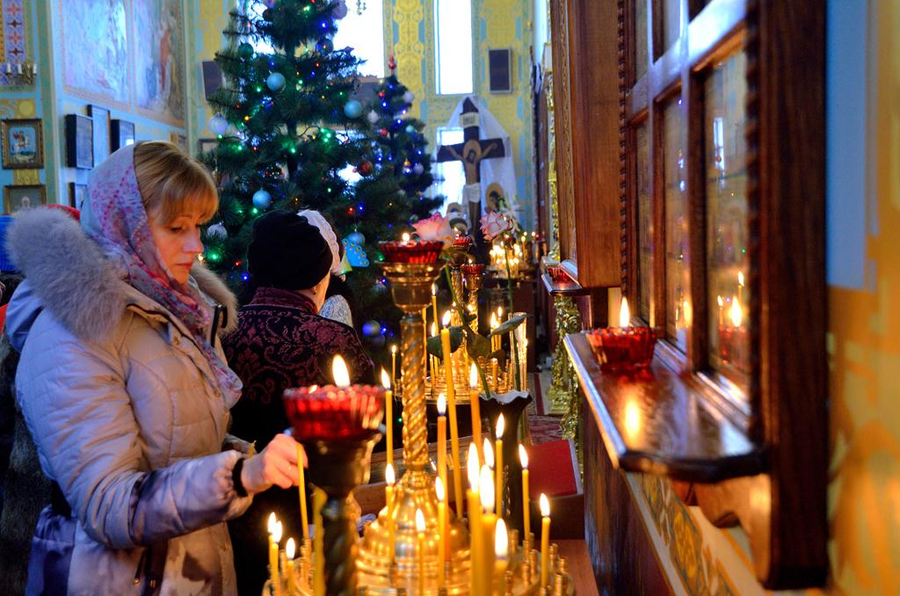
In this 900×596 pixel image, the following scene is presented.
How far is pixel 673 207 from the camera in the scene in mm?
1438

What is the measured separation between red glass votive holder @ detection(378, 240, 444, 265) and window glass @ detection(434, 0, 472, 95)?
1509 cm

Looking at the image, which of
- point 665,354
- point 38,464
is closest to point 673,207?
point 665,354

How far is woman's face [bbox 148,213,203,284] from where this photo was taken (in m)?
1.89

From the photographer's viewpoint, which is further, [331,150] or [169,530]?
[331,150]

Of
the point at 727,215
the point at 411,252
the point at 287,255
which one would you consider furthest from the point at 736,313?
the point at 287,255

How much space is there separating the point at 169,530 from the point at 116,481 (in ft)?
0.47

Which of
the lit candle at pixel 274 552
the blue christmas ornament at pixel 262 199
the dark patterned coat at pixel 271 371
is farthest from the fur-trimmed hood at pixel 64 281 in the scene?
the blue christmas ornament at pixel 262 199

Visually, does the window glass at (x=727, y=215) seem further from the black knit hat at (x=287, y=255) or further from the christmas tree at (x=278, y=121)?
the christmas tree at (x=278, y=121)

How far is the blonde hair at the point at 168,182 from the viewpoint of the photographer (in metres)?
1.87

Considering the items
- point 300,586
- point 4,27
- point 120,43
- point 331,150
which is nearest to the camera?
point 300,586

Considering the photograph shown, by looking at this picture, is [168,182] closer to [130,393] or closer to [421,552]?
Answer: [130,393]

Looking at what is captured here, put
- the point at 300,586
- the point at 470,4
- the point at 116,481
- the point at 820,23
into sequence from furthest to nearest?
the point at 470,4, the point at 116,481, the point at 300,586, the point at 820,23

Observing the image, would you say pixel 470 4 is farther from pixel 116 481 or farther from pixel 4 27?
pixel 116 481

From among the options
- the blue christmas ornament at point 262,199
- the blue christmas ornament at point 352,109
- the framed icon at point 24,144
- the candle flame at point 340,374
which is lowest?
the candle flame at point 340,374
